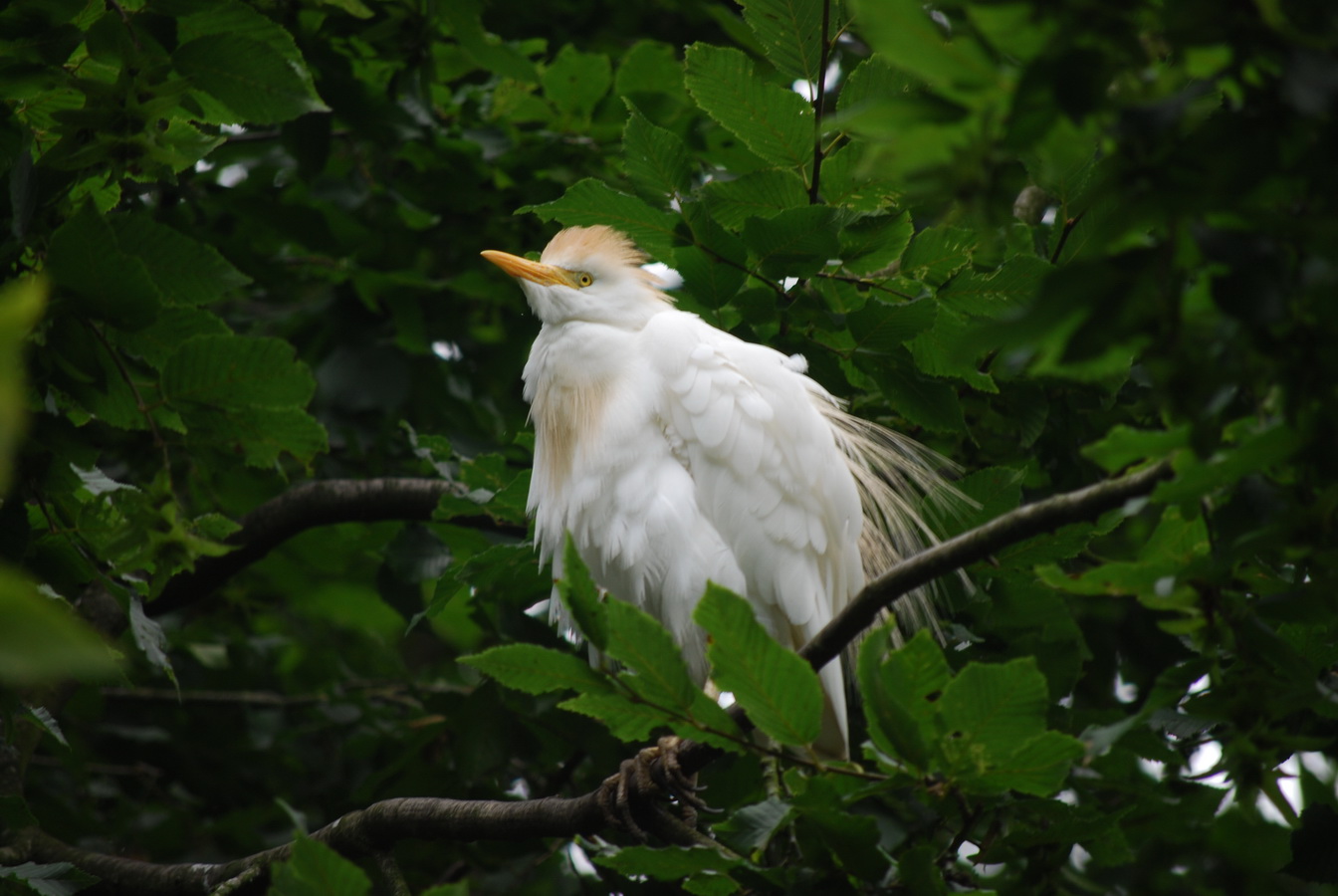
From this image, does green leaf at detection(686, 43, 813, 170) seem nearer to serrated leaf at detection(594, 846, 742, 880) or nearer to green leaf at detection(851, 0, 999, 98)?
green leaf at detection(851, 0, 999, 98)

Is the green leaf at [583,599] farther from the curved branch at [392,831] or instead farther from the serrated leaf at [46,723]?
the serrated leaf at [46,723]

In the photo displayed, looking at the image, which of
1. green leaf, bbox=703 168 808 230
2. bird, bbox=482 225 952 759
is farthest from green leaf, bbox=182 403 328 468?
green leaf, bbox=703 168 808 230

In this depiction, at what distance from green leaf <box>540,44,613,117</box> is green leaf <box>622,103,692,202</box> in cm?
146

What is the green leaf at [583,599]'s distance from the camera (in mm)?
1661

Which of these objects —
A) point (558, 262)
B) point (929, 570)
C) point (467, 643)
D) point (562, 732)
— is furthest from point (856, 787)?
point (467, 643)

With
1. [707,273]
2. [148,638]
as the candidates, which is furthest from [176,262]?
[707,273]

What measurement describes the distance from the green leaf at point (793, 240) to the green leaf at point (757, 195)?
12cm

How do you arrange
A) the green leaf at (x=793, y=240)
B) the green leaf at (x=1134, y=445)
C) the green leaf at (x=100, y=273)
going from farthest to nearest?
the green leaf at (x=793, y=240) → the green leaf at (x=100, y=273) → the green leaf at (x=1134, y=445)

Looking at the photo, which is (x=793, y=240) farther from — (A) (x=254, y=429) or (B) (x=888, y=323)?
(A) (x=254, y=429)

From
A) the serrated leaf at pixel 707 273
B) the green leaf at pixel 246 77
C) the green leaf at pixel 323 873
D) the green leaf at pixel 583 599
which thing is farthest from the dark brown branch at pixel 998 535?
the green leaf at pixel 246 77

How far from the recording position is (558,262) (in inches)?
155

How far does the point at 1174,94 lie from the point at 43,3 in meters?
2.34

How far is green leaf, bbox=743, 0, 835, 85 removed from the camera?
263 cm

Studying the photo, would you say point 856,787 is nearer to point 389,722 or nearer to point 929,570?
point 929,570
